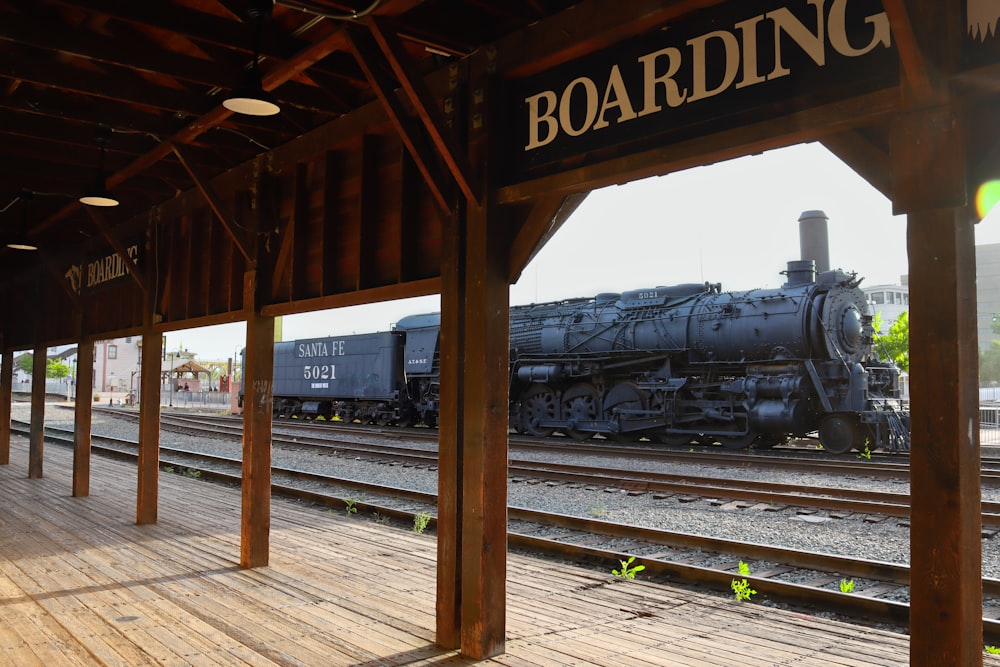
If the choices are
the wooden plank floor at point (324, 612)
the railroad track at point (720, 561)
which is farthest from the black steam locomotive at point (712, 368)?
the wooden plank floor at point (324, 612)

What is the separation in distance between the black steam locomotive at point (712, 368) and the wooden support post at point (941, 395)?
1305 centimetres

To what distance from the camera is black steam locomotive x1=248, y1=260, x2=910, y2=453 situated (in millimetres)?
15039

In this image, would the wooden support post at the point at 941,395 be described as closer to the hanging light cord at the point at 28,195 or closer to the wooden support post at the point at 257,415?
the wooden support post at the point at 257,415

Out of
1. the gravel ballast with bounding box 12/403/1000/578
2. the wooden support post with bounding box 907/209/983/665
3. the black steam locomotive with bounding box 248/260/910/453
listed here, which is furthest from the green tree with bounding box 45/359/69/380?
the wooden support post with bounding box 907/209/983/665

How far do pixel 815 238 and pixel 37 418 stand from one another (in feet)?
62.9

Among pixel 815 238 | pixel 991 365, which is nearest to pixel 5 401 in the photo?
pixel 815 238

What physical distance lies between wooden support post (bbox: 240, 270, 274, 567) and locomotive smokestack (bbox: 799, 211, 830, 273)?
18.1 metres

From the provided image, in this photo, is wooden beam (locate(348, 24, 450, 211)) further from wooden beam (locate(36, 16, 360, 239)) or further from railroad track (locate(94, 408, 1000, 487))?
railroad track (locate(94, 408, 1000, 487))

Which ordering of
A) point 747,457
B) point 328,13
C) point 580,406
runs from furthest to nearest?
point 580,406 < point 747,457 < point 328,13

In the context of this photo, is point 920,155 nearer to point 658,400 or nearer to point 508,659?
point 508,659

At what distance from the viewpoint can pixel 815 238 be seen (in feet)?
70.3

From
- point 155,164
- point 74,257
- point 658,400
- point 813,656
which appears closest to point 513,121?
Answer: point 813,656

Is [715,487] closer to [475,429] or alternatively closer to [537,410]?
[475,429]

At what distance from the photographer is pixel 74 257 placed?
1145 cm
